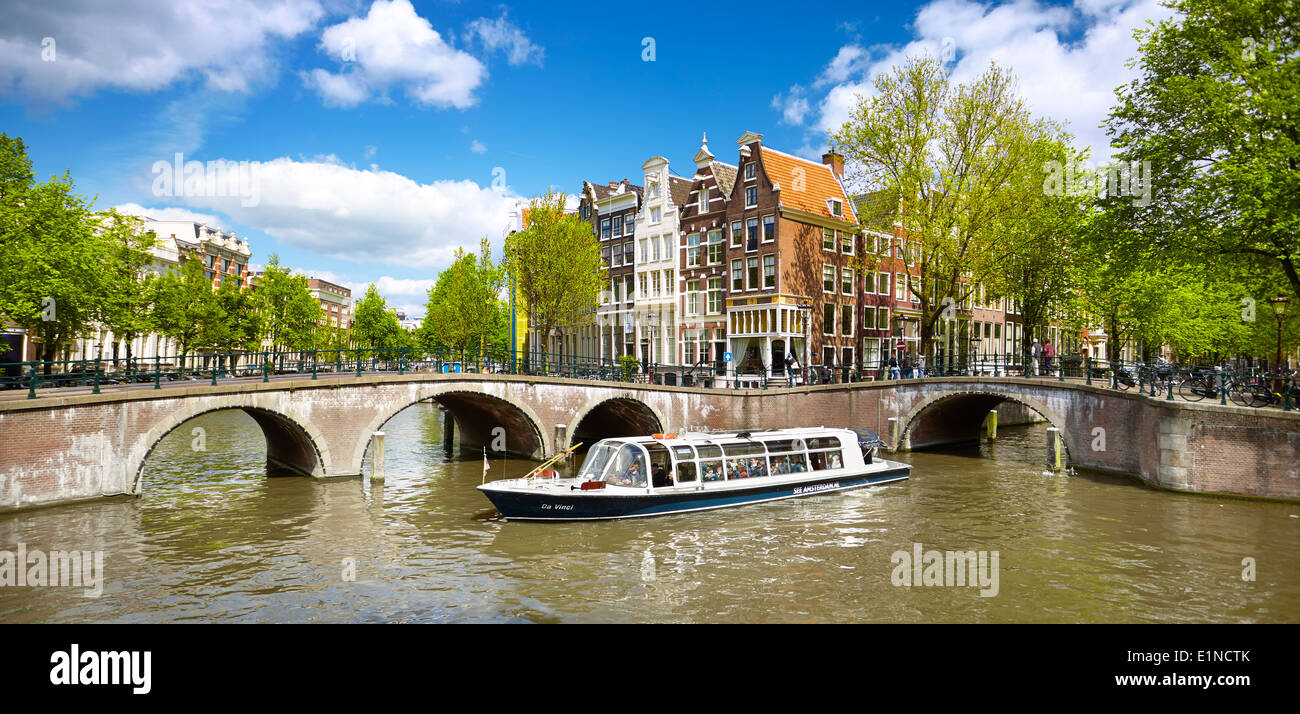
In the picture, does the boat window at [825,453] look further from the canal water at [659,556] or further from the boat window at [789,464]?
the canal water at [659,556]

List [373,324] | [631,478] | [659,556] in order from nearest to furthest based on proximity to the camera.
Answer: [659,556]
[631,478]
[373,324]

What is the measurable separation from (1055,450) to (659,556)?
20.6 m

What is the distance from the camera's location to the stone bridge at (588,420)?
67.5 feet

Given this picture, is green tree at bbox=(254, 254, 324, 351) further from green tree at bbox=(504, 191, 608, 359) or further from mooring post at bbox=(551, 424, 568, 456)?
mooring post at bbox=(551, 424, 568, 456)

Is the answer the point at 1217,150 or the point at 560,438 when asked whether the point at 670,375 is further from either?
the point at 1217,150

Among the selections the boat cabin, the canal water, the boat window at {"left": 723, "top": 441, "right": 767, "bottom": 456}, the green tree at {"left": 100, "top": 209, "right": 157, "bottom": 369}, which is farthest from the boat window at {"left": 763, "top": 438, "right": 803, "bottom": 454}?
the green tree at {"left": 100, "top": 209, "right": 157, "bottom": 369}

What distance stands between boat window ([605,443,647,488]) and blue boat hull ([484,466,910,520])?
0.62 m

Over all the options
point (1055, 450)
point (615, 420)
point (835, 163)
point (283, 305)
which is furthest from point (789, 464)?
point (283, 305)

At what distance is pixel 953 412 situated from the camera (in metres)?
39.0

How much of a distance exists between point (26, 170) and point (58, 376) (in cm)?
1865

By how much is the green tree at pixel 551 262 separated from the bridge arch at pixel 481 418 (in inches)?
389
